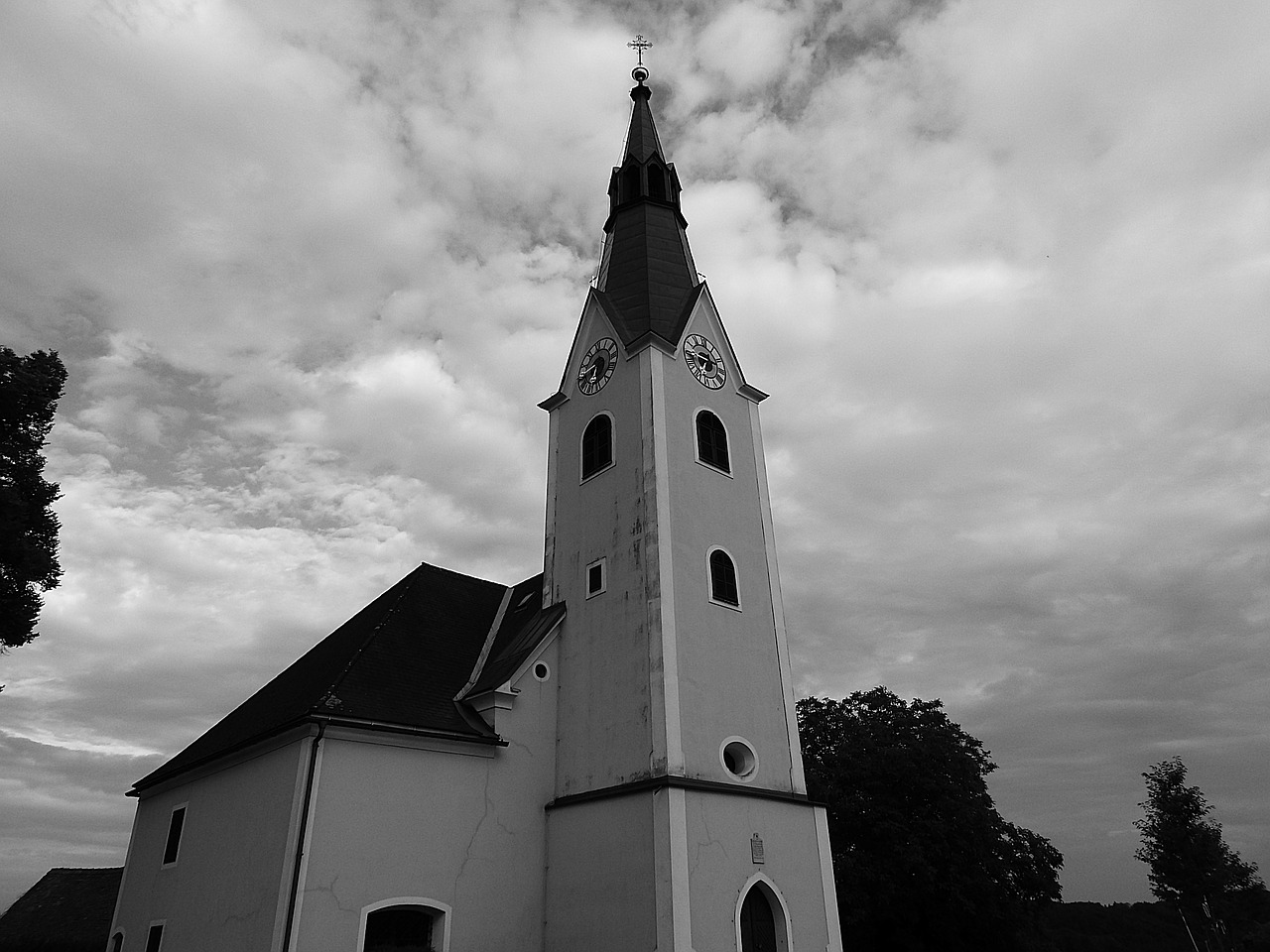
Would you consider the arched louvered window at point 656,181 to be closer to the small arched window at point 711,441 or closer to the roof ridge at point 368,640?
the small arched window at point 711,441

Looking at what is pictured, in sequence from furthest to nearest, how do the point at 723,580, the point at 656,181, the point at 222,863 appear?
the point at 656,181
the point at 723,580
the point at 222,863

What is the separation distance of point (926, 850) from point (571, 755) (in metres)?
16.4

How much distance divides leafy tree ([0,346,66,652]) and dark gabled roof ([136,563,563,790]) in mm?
4821

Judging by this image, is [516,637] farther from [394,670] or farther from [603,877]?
[603,877]

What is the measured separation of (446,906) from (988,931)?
70.0 ft

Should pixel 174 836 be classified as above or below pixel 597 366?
below

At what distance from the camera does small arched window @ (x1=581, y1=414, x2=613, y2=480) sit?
835 inches

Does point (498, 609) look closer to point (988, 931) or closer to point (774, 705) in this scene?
point (774, 705)

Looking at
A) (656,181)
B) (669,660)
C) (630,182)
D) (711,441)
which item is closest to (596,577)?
(669,660)

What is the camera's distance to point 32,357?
16625 mm

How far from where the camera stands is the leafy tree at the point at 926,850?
28.6 m

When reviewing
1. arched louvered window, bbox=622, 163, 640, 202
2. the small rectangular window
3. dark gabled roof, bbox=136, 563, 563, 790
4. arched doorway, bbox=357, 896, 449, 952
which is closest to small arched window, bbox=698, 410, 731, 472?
dark gabled roof, bbox=136, 563, 563, 790

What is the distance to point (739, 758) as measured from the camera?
1767cm

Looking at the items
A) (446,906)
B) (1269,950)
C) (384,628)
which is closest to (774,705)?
(446,906)
